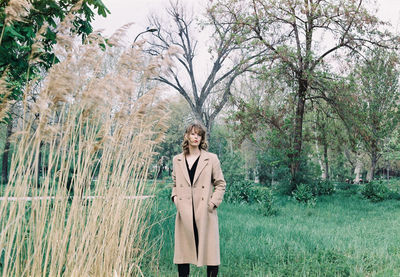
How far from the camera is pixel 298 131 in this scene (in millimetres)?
10695

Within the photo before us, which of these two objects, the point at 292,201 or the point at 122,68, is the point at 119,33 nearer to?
the point at 122,68

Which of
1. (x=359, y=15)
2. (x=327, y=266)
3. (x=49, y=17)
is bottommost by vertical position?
(x=327, y=266)

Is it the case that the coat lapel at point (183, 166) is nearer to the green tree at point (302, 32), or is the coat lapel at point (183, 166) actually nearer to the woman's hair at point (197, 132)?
the woman's hair at point (197, 132)

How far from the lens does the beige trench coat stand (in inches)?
108

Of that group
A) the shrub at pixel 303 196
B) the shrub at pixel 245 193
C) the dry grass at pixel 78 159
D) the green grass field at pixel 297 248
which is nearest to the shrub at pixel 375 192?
the shrub at pixel 303 196

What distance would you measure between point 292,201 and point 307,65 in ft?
12.7

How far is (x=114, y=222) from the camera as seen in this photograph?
90.7 inches

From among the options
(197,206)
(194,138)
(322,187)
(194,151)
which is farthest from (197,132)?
(322,187)

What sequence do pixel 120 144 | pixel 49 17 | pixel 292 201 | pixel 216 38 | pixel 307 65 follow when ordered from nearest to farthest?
pixel 120 144 < pixel 49 17 < pixel 292 201 < pixel 307 65 < pixel 216 38

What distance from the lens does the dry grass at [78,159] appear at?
5.61 ft

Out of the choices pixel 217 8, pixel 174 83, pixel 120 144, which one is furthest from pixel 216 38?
pixel 120 144

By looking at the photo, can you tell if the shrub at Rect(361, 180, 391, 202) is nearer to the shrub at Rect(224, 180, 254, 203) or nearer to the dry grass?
the shrub at Rect(224, 180, 254, 203)

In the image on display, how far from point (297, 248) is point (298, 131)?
22.9 feet

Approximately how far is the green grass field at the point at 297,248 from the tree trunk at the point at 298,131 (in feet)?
12.2
